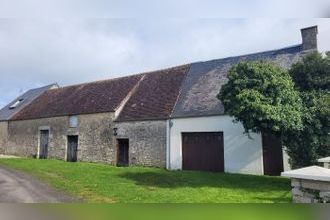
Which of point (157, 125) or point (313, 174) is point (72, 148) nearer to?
point (157, 125)

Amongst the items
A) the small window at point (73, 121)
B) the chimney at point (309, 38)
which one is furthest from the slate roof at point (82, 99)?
the chimney at point (309, 38)

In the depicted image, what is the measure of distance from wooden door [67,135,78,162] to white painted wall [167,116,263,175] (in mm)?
7275

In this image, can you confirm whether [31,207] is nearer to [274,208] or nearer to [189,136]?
[274,208]

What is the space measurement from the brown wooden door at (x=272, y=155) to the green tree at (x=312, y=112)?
7.35 feet

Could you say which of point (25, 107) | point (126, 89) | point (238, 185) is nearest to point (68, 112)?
point (126, 89)

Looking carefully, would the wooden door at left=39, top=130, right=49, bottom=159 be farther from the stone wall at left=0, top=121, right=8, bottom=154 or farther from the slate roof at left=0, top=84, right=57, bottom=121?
the slate roof at left=0, top=84, right=57, bottom=121

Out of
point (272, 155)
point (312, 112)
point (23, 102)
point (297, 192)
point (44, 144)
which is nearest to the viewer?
point (297, 192)

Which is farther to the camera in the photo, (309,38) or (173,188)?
(309,38)

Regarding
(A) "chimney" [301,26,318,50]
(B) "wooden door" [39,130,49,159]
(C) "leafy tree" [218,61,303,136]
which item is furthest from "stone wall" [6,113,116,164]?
(A) "chimney" [301,26,318,50]

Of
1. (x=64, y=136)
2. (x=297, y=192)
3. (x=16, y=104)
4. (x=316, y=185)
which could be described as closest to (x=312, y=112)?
(x=297, y=192)

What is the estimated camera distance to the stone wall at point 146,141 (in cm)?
1772

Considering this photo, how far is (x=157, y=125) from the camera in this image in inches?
712

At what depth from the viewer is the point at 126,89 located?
22078 millimetres

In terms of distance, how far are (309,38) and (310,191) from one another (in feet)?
37.6
